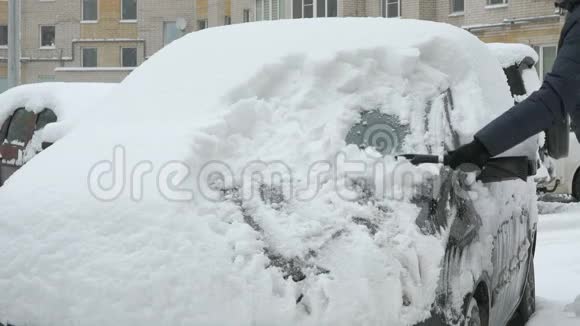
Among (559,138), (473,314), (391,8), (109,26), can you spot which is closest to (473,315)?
(473,314)

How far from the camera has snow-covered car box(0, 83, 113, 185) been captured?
12242 millimetres

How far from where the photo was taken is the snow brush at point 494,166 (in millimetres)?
4082

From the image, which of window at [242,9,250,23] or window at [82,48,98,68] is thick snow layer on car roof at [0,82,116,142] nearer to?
window at [242,9,250,23]

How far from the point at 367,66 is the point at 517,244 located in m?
1.37

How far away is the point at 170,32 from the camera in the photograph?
162ft

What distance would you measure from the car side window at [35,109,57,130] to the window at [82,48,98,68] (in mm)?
38540

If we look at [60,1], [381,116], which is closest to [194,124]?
Result: [381,116]

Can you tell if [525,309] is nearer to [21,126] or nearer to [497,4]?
[21,126]

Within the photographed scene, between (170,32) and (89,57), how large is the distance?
483 centimetres

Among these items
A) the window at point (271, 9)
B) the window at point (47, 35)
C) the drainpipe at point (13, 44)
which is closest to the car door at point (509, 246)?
the drainpipe at point (13, 44)

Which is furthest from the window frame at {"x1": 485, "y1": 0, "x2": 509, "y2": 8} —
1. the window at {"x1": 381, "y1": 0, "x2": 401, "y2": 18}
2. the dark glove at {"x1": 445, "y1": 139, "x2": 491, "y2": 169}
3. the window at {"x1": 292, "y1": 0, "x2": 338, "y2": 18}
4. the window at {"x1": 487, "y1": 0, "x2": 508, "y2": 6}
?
the dark glove at {"x1": 445, "y1": 139, "x2": 491, "y2": 169}

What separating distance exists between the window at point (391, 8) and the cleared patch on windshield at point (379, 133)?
2809 centimetres

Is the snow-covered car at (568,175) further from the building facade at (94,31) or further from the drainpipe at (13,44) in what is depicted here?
the building facade at (94,31)

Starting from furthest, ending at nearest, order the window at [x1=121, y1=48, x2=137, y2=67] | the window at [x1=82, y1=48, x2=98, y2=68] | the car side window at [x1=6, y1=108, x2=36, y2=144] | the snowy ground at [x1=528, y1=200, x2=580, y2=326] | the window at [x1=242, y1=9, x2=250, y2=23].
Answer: the window at [x1=82, y1=48, x2=98, y2=68] → the window at [x1=121, y1=48, x2=137, y2=67] → the window at [x1=242, y1=9, x2=250, y2=23] → the car side window at [x1=6, y1=108, x2=36, y2=144] → the snowy ground at [x1=528, y1=200, x2=580, y2=326]
